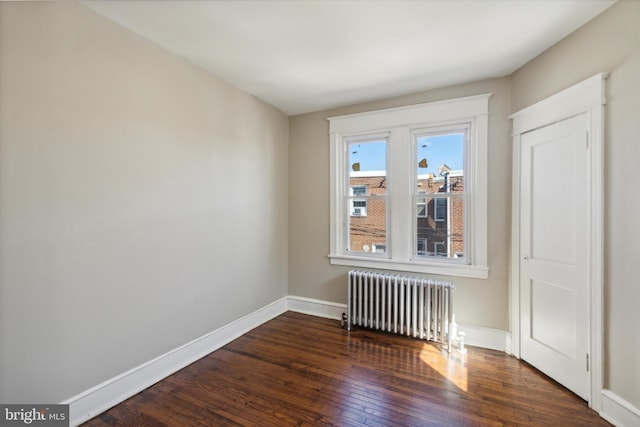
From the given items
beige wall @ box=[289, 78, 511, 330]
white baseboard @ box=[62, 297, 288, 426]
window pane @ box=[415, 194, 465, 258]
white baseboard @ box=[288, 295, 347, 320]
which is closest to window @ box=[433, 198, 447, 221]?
window pane @ box=[415, 194, 465, 258]

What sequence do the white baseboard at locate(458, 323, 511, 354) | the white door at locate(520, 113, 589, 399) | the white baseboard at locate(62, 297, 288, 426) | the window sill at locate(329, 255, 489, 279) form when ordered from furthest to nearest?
the window sill at locate(329, 255, 489, 279)
the white baseboard at locate(458, 323, 511, 354)
the white door at locate(520, 113, 589, 399)
the white baseboard at locate(62, 297, 288, 426)

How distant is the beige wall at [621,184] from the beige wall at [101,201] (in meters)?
3.07

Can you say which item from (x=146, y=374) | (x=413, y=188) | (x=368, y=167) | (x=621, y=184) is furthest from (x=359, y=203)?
(x=146, y=374)

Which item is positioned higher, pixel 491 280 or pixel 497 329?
pixel 491 280

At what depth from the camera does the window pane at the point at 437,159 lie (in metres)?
2.97

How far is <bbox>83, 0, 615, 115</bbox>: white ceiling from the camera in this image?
1.78 metres

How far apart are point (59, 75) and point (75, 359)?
1773 mm

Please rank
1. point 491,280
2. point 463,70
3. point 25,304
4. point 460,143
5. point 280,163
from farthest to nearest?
point 280,163 < point 460,143 < point 491,280 < point 463,70 < point 25,304

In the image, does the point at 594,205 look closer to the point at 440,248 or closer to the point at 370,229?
the point at 440,248

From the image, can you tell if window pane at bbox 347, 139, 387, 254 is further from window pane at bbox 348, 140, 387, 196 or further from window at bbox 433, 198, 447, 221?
window at bbox 433, 198, 447, 221

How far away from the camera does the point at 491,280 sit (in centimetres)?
276

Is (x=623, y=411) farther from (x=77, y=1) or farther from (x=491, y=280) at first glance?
(x=77, y=1)

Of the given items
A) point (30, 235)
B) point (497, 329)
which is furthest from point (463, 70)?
point (30, 235)

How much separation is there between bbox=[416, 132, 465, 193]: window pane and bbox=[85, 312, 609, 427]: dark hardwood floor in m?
1.75
